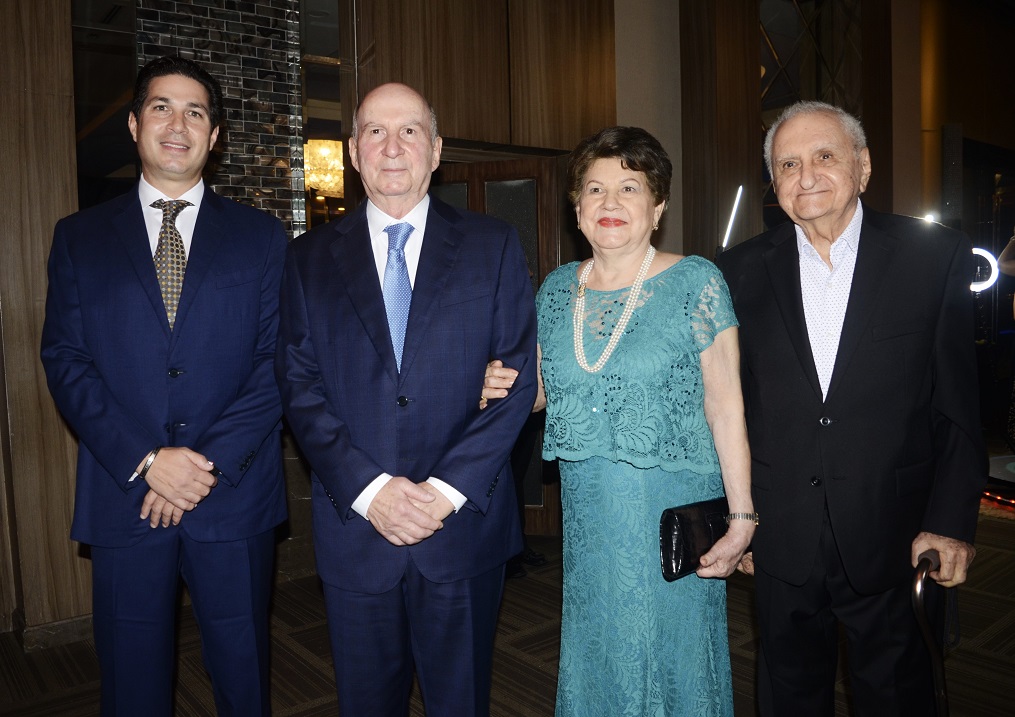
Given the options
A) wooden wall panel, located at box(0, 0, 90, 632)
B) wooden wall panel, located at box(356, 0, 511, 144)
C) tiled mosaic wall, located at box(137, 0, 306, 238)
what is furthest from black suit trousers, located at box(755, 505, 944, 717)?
wooden wall panel, located at box(356, 0, 511, 144)

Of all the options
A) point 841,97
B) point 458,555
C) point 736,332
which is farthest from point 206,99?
point 841,97

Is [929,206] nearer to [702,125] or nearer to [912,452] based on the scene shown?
[702,125]

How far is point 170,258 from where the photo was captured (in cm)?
210

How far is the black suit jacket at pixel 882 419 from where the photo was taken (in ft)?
6.18

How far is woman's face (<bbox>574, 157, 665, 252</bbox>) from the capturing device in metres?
1.97

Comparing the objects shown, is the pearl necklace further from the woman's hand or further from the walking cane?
the walking cane

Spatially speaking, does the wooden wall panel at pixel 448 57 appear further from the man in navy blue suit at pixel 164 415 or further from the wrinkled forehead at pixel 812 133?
the wrinkled forehead at pixel 812 133

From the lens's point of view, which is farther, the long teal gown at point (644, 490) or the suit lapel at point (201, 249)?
the suit lapel at point (201, 249)

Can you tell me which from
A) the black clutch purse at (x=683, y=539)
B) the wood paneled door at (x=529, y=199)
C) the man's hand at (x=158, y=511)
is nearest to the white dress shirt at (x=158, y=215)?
the man's hand at (x=158, y=511)

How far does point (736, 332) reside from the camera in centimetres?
195

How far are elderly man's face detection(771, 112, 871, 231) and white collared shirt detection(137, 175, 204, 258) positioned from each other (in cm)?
165

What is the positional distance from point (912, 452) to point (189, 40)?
3841mm

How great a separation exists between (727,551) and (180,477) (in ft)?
4.61

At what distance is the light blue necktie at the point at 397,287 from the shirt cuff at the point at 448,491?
0.28 metres
